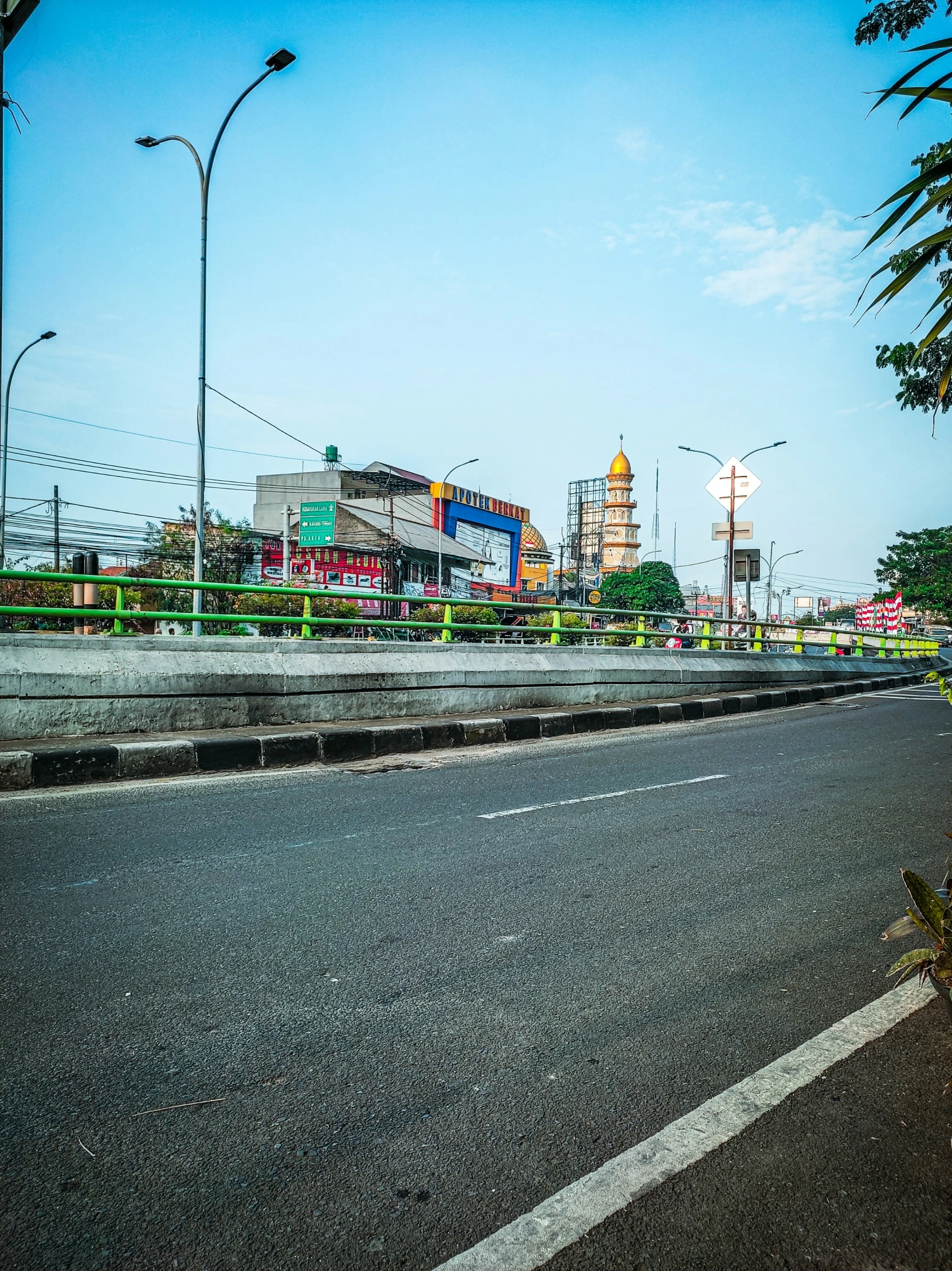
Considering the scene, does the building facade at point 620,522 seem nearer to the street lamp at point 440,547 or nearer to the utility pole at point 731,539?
the street lamp at point 440,547

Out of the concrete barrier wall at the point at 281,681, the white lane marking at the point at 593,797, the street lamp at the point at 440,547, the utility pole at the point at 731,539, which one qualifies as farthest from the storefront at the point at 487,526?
the white lane marking at the point at 593,797

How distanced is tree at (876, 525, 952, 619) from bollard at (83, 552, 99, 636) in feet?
189

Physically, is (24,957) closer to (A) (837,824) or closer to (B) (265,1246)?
(B) (265,1246)

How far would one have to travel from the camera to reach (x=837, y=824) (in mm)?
5230

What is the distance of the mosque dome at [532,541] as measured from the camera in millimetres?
81125

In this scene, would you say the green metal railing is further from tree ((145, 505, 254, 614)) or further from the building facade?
the building facade

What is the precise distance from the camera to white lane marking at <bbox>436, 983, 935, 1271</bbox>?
1.66m

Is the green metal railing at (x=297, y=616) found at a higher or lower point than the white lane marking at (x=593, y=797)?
higher

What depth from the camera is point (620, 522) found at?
384 feet

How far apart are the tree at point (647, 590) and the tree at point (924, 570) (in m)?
17.8

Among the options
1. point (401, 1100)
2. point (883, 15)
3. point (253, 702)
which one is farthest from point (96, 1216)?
point (883, 15)

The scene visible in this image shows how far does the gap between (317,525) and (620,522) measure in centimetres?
8140

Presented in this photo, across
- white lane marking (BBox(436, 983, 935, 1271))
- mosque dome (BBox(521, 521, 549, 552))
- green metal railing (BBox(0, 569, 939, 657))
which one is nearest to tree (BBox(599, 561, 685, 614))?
mosque dome (BBox(521, 521, 549, 552))

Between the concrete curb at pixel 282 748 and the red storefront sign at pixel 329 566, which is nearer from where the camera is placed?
the concrete curb at pixel 282 748
